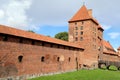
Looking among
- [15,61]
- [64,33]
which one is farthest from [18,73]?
[64,33]

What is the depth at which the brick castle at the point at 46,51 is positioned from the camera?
18.8 meters

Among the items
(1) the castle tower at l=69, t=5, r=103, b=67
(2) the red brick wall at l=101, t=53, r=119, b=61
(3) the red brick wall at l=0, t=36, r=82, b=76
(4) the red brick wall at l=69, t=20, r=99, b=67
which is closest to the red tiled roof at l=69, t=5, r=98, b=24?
(1) the castle tower at l=69, t=5, r=103, b=67

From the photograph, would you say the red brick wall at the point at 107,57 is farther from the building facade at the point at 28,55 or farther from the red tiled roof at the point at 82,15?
the building facade at the point at 28,55

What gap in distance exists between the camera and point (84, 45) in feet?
121

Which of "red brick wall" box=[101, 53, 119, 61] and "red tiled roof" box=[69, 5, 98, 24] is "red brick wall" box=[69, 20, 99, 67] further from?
"red brick wall" box=[101, 53, 119, 61]

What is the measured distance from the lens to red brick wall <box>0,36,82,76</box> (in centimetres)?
1869

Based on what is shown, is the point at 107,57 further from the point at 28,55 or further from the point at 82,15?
the point at 28,55

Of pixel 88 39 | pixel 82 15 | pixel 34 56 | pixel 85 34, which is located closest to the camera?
pixel 34 56

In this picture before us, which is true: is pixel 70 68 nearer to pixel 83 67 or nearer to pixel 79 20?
pixel 83 67

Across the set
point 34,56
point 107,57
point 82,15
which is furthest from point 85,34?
point 34,56

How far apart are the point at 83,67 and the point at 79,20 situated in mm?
9199

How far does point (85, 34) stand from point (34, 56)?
17.3 meters

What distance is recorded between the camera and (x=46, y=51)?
2453 centimetres

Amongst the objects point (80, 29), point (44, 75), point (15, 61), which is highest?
point (80, 29)
